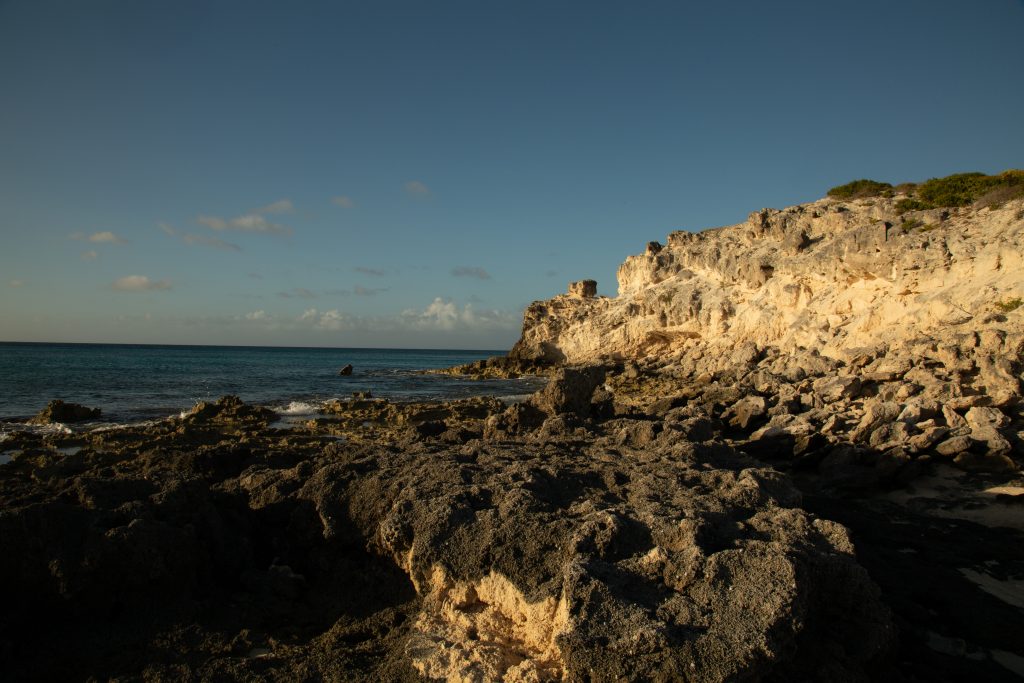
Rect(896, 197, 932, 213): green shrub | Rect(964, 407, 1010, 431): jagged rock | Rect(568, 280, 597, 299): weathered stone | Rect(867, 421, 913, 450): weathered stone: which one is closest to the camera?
Rect(867, 421, 913, 450): weathered stone

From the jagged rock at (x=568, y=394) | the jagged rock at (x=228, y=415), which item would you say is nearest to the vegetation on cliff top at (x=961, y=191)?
the jagged rock at (x=568, y=394)

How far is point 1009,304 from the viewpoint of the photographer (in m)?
19.5

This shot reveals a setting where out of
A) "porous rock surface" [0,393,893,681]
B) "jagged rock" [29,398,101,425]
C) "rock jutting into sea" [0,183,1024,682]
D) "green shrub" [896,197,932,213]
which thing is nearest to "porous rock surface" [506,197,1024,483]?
"green shrub" [896,197,932,213]

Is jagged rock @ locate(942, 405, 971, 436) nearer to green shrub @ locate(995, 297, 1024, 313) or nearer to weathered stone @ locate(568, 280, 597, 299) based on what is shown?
green shrub @ locate(995, 297, 1024, 313)

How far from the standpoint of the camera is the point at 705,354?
36781mm

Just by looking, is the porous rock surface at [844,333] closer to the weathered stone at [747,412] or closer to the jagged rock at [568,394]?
the weathered stone at [747,412]

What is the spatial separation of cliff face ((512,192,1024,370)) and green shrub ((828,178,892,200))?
1.16m

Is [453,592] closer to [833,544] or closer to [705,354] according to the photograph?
[833,544]

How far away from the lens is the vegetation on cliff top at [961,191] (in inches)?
984

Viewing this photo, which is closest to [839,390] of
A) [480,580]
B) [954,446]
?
[954,446]

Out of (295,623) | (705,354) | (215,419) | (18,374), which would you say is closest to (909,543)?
(295,623)

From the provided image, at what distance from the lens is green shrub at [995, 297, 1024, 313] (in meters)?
19.3

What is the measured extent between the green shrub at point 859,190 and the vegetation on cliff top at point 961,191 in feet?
1.57

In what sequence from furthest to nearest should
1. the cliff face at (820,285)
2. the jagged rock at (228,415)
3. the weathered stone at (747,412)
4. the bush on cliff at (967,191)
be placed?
the bush on cliff at (967,191) < the cliff face at (820,285) < the jagged rock at (228,415) < the weathered stone at (747,412)
